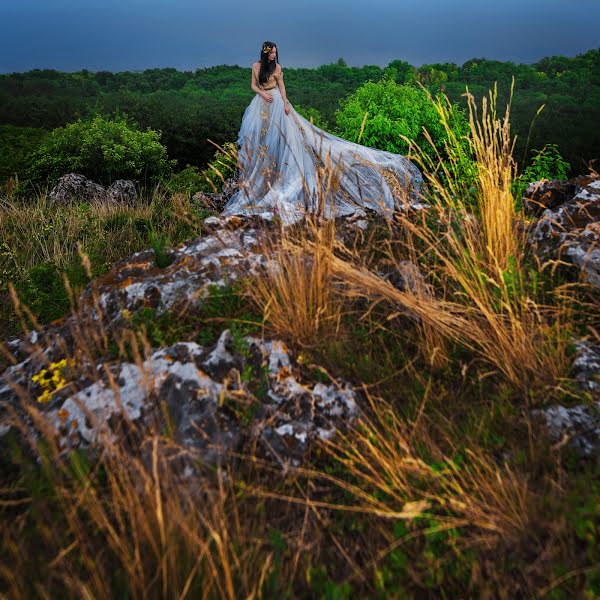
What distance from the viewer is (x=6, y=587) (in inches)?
65.3

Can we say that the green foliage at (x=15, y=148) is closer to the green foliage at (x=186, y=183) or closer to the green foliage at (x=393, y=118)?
the green foliage at (x=186, y=183)

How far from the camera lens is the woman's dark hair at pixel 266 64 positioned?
6719 millimetres

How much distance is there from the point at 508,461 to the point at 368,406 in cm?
66

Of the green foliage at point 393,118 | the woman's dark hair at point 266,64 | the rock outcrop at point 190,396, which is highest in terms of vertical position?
the woman's dark hair at point 266,64

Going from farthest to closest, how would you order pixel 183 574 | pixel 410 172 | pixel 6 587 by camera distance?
1. pixel 410 172
2. pixel 6 587
3. pixel 183 574

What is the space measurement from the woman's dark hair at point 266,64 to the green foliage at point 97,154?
3.28 metres

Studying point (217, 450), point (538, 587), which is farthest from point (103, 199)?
point (538, 587)

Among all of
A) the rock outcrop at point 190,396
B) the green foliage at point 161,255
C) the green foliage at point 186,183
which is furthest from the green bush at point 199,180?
the rock outcrop at point 190,396

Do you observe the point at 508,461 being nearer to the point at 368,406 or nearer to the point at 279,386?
the point at 368,406

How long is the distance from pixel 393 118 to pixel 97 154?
5.47 meters

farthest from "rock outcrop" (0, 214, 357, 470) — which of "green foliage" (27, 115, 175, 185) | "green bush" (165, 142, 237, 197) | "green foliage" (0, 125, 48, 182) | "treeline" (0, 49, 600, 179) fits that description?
"green foliage" (0, 125, 48, 182)

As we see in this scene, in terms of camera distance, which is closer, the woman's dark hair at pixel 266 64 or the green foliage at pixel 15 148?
the woman's dark hair at pixel 266 64

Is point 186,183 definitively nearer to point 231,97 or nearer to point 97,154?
point 97,154

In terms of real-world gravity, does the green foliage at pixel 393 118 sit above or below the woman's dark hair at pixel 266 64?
below
